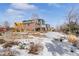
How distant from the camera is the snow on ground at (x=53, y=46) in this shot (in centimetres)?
149

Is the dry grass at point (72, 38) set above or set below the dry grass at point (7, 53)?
above

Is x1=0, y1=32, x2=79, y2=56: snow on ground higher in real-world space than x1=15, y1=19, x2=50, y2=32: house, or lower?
lower

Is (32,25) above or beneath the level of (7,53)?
above

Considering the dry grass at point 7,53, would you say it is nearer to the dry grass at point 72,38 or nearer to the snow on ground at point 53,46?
the snow on ground at point 53,46

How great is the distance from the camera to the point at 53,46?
4.97 feet

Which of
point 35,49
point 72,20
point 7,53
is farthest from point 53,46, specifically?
point 7,53

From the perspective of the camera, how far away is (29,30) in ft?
5.01

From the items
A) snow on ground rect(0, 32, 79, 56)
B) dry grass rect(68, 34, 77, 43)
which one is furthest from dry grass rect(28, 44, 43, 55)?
dry grass rect(68, 34, 77, 43)

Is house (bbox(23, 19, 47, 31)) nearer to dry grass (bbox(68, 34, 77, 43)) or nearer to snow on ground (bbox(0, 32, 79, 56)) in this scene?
snow on ground (bbox(0, 32, 79, 56))

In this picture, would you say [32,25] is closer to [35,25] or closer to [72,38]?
[35,25]

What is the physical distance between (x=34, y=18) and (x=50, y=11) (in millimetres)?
150

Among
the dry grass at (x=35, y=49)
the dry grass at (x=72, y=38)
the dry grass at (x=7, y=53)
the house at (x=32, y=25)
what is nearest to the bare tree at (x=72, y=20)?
the dry grass at (x=72, y=38)

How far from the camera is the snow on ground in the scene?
1.49 meters

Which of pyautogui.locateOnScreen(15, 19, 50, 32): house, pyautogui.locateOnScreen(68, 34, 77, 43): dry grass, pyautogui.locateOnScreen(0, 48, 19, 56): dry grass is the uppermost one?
pyautogui.locateOnScreen(15, 19, 50, 32): house
